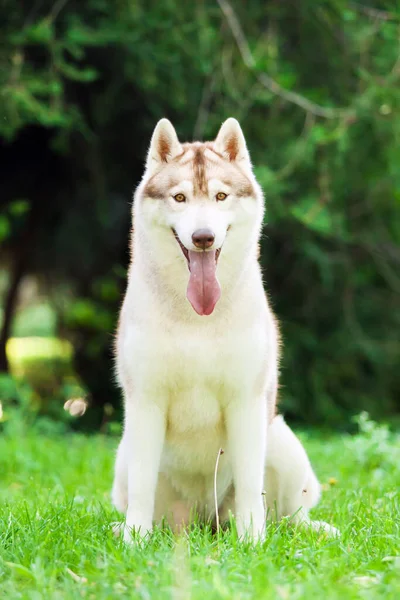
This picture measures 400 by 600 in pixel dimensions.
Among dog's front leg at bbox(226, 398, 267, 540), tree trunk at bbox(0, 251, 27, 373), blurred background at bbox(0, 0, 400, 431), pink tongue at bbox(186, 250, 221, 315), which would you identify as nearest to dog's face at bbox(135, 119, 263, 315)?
pink tongue at bbox(186, 250, 221, 315)

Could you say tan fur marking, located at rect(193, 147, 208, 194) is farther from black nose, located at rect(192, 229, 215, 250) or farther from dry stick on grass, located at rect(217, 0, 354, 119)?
dry stick on grass, located at rect(217, 0, 354, 119)

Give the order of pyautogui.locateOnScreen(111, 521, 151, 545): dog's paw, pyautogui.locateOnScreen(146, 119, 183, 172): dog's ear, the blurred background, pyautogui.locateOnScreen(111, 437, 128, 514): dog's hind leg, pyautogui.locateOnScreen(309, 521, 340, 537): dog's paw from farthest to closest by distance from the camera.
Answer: the blurred background → pyautogui.locateOnScreen(111, 437, 128, 514): dog's hind leg → pyautogui.locateOnScreen(146, 119, 183, 172): dog's ear → pyautogui.locateOnScreen(309, 521, 340, 537): dog's paw → pyautogui.locateOnScreen(111, 521, 151, 545): dog's paw

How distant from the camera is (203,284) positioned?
3.25 m

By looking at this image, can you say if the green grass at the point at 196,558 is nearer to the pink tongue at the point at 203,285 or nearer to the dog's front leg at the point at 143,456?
the dog's front leg at the point at 143,456

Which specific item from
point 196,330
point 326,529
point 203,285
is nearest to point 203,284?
point 203,285

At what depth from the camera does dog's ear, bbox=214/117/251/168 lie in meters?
3.57

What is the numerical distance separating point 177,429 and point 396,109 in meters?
4.68

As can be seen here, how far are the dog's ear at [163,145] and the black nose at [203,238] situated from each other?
56cm

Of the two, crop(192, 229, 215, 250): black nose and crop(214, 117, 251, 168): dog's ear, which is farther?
crop(214, 117, 251, 168): dog's ear

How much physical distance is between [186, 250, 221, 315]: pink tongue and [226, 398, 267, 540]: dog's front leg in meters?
0.46

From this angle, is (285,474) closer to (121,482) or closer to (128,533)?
(121,482)

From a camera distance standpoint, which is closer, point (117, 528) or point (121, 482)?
point (117, 528)

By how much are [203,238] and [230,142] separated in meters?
0.66

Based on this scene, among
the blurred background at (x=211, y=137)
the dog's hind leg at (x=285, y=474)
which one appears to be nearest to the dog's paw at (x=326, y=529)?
the dog's hind leg at (x=285, y=474)
